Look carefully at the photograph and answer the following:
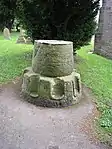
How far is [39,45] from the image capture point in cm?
555

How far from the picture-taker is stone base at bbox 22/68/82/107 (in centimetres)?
532

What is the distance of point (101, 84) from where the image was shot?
6.75 metres

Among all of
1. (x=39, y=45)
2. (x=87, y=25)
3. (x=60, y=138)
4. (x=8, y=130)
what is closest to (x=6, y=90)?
(x=39, y=45)

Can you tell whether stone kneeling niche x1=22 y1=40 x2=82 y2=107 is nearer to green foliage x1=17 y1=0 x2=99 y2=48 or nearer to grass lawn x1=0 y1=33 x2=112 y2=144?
grass lawn x1=0 y1=33 x2=112 y2=144

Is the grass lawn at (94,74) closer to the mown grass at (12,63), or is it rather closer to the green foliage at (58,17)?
the mown grass at (12,63)

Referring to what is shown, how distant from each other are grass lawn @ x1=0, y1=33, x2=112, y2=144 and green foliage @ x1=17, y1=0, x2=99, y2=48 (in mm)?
937

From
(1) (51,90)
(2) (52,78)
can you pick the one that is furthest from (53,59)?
(1) (51,90)

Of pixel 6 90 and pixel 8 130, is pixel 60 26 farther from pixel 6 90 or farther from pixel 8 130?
pixel 8 130

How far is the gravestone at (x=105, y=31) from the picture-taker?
9883mm

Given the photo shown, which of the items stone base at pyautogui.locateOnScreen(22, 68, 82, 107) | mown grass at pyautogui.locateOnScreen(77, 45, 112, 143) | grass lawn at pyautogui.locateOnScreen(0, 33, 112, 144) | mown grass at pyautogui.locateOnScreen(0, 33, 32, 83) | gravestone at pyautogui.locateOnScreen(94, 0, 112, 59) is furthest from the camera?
gravestone at pyautogui.locateOnScreen(94, 0, 112, 59)

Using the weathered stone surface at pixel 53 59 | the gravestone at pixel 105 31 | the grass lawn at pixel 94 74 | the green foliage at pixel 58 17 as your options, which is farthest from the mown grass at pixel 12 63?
the gravestone at pixel 105 31

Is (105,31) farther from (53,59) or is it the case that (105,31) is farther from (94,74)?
(53,59)

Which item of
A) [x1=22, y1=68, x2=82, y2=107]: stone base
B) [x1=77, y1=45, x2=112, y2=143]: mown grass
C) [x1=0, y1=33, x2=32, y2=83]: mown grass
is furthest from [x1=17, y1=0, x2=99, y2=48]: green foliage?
[x1=22, y1=68, x2=82, y2=107]: stone base

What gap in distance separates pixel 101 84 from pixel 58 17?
8.53ft
